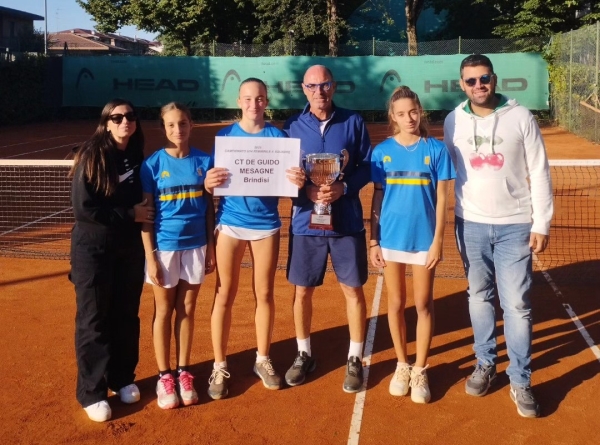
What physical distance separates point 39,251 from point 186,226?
5082 mm

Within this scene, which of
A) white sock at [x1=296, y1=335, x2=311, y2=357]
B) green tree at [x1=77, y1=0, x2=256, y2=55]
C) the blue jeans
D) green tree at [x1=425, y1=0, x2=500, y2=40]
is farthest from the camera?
green tree at [x1=425, y1=0, x2=500, y2=40]

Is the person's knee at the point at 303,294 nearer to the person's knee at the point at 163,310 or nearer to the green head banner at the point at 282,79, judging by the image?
the person's knee at the point at 163,310

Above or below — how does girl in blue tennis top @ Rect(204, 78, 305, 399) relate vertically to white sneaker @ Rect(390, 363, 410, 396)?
above

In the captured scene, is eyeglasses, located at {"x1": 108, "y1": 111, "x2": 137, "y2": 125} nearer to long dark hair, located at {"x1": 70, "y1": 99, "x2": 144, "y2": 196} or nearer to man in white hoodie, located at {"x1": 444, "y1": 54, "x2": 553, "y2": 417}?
long dark hair, located at {"x1": 70, "y1": 99, "x2": 144, "y2": 196}

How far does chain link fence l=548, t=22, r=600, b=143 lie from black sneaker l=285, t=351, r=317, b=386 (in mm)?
15156

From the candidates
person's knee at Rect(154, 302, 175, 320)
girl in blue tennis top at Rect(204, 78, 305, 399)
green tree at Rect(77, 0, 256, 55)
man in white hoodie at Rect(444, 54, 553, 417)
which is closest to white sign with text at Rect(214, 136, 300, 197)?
girl in blue tennis top at Rect(204, 78, 305, 399)

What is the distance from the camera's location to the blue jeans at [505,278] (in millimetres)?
4094

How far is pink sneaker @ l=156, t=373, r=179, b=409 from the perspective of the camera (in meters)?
4.28

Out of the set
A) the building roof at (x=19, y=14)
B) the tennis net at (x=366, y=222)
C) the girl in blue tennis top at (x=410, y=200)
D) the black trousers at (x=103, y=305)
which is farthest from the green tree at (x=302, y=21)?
the black trousers at (x=103, y=305)

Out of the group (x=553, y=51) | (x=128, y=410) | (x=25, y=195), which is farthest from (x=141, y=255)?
(x=553, y=51)

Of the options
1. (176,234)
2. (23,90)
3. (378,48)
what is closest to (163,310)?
(176,234)

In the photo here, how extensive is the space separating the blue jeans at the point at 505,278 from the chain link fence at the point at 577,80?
49.1 ft

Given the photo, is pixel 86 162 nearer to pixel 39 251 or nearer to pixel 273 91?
pixel 39 251

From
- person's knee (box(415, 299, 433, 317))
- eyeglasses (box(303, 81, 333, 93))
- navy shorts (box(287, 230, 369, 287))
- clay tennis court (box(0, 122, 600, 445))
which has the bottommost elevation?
clay tennis court (box(0, 122, 600, 445))
